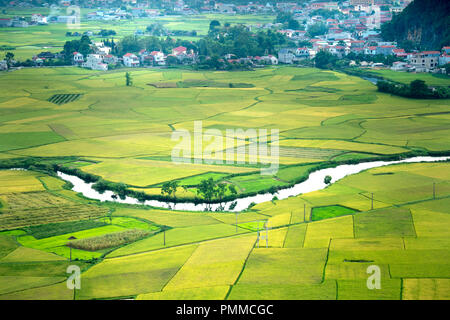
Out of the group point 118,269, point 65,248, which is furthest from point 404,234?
point 65,248

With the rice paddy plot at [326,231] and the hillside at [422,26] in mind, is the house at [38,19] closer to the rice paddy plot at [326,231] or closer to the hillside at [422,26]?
the hillside at [422,26]

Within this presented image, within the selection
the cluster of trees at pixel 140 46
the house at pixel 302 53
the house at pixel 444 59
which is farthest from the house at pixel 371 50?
the cluster of trees at pixel 140 46

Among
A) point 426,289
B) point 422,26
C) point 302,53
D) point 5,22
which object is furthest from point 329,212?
point 5,22

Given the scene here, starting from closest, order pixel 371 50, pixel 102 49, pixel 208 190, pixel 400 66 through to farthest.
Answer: pixel 208 190 < pixel 400 66 < pixel 102 49 < pixel 371 50

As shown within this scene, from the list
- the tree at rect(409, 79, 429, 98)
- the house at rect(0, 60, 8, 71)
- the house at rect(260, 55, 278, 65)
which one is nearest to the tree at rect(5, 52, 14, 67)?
the house at rect(0, 60, 8, 71)

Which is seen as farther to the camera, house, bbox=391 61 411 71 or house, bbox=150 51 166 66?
house, bbox=150 51 166 66

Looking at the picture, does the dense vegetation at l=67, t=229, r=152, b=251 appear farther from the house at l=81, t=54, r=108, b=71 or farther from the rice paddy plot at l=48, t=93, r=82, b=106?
the house at l=81, t=54, r=108, b=71

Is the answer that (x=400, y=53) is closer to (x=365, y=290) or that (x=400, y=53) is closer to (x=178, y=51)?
(x=178, y=51)

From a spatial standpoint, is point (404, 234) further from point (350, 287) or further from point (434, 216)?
point (350, 287)
